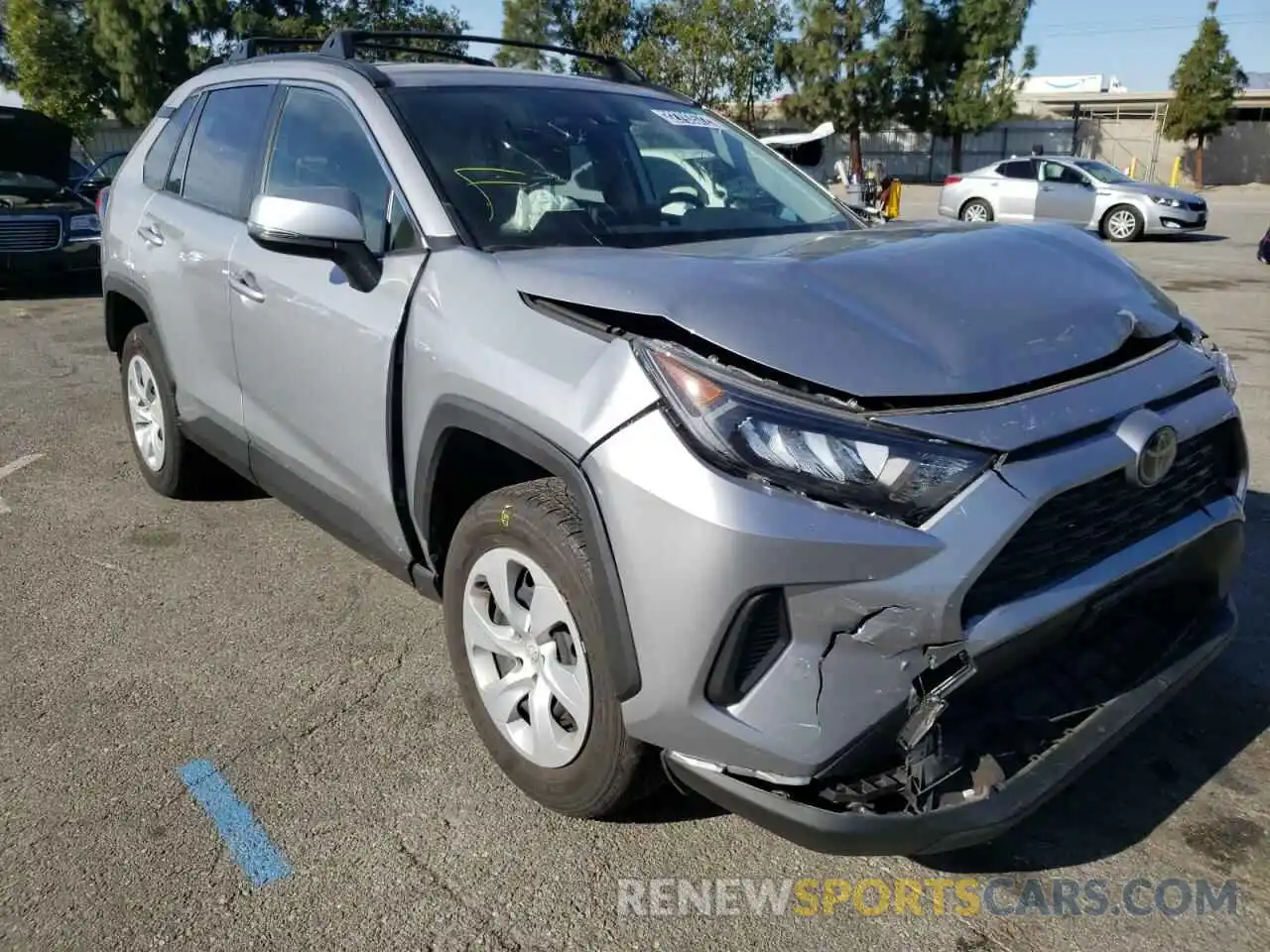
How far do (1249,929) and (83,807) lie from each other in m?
2.68

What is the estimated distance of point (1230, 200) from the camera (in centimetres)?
3375

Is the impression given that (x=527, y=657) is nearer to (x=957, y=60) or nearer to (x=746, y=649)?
(x=746, y=649)

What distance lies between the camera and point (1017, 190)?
19.0m

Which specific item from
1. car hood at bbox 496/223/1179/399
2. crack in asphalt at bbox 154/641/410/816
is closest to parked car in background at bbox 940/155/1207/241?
car hood at bbox 496/223/1179/399

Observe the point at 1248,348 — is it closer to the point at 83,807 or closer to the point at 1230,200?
the point at 83,807

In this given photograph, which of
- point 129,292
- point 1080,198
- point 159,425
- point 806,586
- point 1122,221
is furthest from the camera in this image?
point 1080,198

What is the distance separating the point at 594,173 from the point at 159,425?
2.46 metres

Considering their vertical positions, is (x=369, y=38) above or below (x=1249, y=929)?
above

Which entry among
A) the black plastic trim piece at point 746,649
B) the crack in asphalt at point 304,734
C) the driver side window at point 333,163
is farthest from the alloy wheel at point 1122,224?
the black plastic trim piece at point 746,649

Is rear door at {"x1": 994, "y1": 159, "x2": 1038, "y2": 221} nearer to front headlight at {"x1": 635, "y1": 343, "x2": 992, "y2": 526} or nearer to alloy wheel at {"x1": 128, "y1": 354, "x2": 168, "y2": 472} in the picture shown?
alloy wheel at {"x1": 128, "y1": 354, "x2": 168, "y2": 472}

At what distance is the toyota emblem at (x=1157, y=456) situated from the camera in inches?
85.0

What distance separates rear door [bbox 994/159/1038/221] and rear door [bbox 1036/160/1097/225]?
0.49ft

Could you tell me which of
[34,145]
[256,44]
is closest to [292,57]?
[256,44]

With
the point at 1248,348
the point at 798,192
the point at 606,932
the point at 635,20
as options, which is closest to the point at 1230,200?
the point at 635,20
